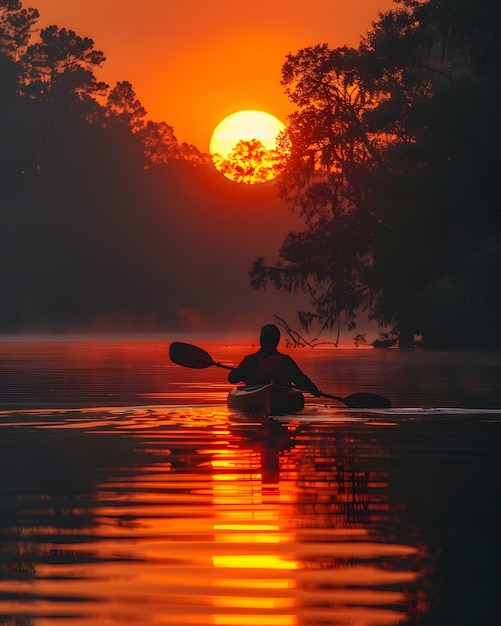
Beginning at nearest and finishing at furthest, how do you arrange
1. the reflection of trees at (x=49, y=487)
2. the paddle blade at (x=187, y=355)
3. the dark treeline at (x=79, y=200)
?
the reflection of trees at (x=49, y=487), the paddle blade at (x=187, y=355), the dark treeline at (x=79, y=200)

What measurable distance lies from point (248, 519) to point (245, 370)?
39.4 ft

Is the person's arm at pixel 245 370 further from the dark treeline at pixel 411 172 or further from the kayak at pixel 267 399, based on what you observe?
the dark treeline at pixel 411 172

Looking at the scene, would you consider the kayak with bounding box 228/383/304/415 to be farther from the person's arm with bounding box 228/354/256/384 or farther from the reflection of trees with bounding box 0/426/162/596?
the reflection of trees with bounding box 0/426/162/596

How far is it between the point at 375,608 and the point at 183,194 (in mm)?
151642

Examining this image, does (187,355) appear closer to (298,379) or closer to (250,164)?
(298,379)

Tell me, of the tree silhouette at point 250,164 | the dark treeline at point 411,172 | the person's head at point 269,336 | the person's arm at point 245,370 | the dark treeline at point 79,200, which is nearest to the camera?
the person's head at point 269,336

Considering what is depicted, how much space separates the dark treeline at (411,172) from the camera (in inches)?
1892

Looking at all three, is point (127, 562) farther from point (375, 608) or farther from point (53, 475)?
point (53, 475)

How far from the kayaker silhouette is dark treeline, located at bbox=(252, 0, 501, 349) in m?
24.5

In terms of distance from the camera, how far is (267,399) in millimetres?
22672

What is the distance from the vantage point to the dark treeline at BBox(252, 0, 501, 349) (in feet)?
158

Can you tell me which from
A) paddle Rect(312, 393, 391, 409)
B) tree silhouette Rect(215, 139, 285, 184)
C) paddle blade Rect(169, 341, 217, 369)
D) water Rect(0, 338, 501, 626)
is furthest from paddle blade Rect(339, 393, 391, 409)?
tree silhouette Rect(215, 139, 285, 184)

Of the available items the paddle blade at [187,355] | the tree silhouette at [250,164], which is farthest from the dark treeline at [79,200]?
the paddle blade at [187,355]

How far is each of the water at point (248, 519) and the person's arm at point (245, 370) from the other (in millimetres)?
605
